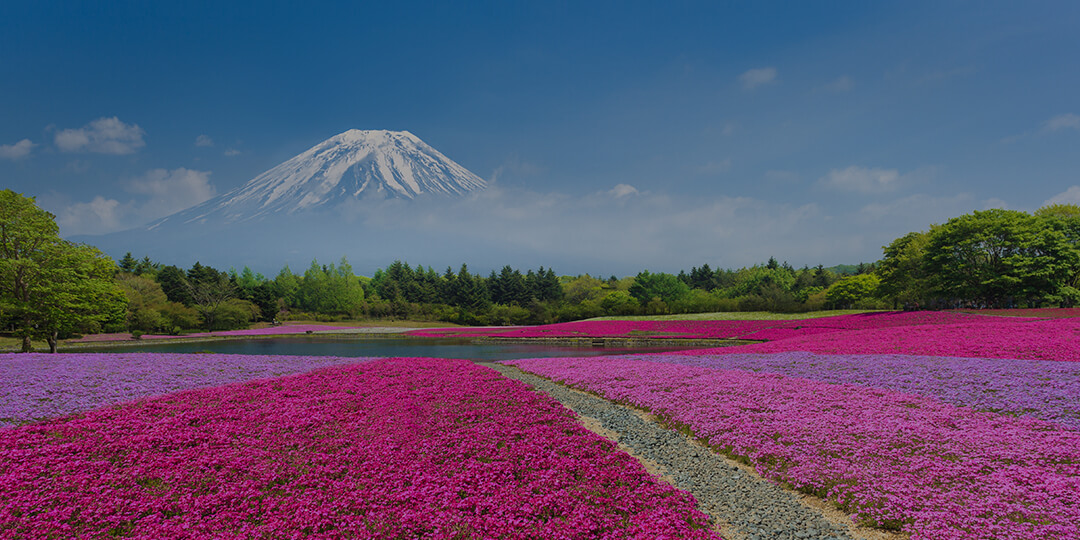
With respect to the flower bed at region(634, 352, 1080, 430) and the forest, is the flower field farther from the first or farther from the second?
the forest

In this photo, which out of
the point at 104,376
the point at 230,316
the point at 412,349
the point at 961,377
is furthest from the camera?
the point at 230,316

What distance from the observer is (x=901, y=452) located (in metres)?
7.23

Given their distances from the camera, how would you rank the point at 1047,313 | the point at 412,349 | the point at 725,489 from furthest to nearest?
the point at 412,349 → the point at 1047,313 → the point at 725,489

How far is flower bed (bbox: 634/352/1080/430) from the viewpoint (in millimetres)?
9477

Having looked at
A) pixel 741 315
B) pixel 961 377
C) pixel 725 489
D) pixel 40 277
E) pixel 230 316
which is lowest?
pixel 741 315

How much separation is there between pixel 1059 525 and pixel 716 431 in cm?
465

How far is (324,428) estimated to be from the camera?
8867mm

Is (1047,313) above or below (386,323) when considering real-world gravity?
below

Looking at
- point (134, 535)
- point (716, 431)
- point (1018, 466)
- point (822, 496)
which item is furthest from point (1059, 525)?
point (134, 535)

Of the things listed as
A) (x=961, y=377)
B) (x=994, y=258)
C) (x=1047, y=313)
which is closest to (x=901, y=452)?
(x=961, y=377)

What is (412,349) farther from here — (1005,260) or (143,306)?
(1005,260)

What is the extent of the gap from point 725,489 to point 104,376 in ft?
57.2

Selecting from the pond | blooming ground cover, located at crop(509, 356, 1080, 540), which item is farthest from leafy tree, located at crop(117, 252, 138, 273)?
blooming ground cover, located at crop(509, 356, 1080, 540)

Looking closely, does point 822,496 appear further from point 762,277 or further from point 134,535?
point 762,277
